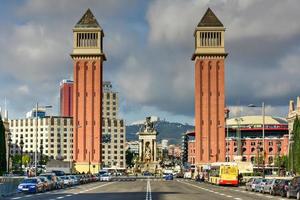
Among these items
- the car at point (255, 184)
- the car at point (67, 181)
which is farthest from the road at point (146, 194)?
the car at point (67, 181)

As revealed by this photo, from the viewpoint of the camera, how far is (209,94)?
153m

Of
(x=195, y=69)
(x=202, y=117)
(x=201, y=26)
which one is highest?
(x=201, y=26)

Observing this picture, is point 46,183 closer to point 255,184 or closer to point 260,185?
point 255,184

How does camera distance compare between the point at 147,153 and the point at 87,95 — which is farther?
the point at 147,153

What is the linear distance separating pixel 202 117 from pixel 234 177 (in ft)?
236

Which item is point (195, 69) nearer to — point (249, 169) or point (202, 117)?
point (202, 117)

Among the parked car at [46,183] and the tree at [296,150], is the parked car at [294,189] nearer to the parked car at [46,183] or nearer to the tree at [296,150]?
the parked car at [46,183]

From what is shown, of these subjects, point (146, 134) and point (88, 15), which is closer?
point (88, 15)

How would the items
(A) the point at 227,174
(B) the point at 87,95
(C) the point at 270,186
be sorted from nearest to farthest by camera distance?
(C) the point at 270,186, (A) the point at 227,174, (B) the point at 87,95

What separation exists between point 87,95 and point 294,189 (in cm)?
11460

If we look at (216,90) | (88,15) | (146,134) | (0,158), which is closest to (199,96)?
(216,90)

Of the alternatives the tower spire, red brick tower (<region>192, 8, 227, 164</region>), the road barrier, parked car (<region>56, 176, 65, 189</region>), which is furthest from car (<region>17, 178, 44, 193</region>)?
the tower spire

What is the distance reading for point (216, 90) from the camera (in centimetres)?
15312

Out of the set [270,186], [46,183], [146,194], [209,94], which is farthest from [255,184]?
[209,94]
